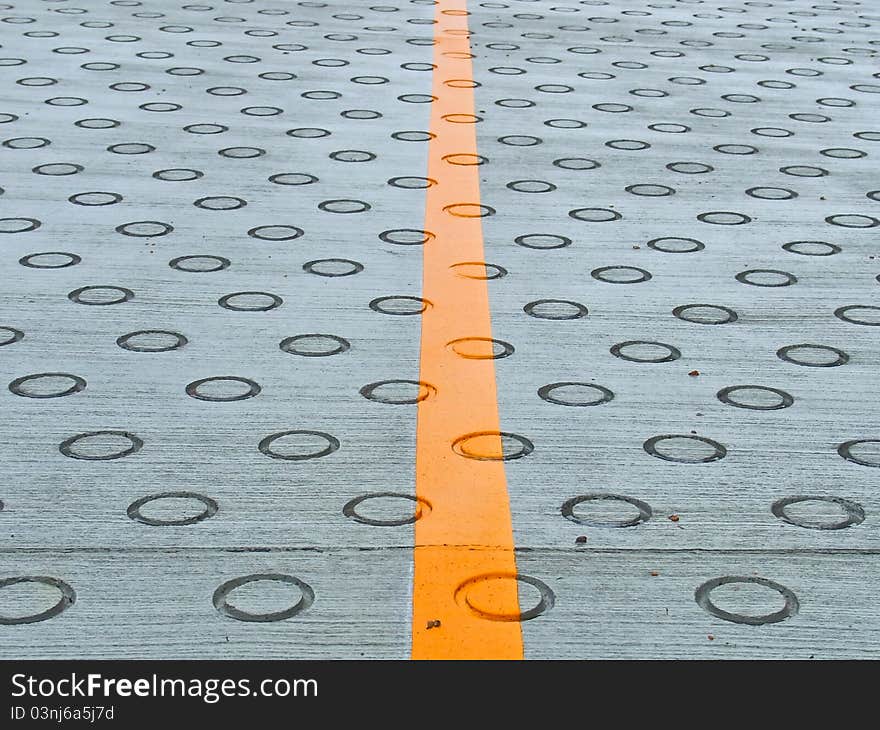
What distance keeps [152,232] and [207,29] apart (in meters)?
4.34

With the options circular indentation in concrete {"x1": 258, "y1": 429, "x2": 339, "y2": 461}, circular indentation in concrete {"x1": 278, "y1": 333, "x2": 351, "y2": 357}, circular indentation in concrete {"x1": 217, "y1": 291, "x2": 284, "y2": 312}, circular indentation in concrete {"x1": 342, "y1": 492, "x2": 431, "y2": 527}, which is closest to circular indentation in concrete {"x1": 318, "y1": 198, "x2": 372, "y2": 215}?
circular indentation in concrete {"x1": 217, "y1": 291, "x2": 284, "y2": 312}

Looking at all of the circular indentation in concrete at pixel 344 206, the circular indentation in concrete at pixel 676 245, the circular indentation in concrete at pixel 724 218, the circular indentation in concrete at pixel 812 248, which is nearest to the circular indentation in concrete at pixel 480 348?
the circular indentation in concrete at pixel 676 245

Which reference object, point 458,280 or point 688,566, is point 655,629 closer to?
point 688,566

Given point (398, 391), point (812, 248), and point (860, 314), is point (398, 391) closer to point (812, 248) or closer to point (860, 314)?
point (860, 314)

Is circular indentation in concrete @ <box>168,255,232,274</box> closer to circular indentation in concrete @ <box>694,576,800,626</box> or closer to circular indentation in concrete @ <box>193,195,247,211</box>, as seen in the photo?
circular indentation in concrete @ <box>193,195,247,211</box>

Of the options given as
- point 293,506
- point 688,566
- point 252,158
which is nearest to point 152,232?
point 252,158

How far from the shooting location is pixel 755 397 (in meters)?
3.60

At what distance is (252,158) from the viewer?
19.1ft

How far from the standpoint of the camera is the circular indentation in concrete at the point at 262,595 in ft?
8.38

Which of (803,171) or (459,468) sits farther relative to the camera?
(803,171)

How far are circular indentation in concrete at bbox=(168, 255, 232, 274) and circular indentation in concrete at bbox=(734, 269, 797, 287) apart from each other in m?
1.81

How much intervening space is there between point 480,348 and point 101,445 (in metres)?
1.19

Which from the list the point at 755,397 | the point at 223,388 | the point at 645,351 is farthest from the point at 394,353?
the point at 755,397

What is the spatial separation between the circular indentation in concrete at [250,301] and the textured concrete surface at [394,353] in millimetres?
26
